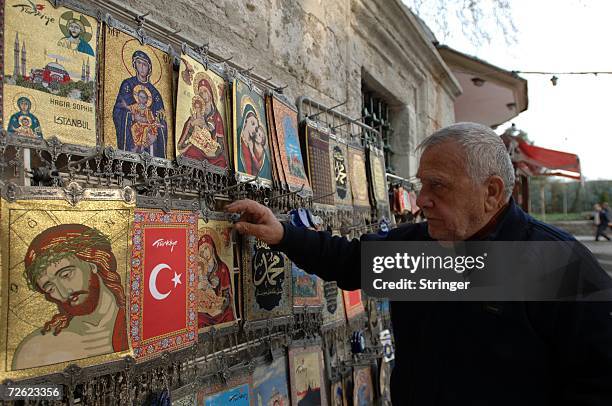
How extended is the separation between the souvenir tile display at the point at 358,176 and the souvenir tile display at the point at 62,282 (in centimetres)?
153

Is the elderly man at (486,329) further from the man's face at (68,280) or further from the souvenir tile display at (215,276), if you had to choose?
the man's face at (68,280)

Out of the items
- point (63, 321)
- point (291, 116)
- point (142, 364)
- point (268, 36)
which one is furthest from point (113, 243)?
point (268, 36)

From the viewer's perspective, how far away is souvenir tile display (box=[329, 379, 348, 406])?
208cm

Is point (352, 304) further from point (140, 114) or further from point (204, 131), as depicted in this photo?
point (140, 114)

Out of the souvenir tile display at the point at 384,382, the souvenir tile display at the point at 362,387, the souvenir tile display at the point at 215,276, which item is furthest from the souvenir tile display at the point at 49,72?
the souvenir tile display at the point at 384,382

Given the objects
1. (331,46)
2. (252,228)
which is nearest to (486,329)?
(252,228)

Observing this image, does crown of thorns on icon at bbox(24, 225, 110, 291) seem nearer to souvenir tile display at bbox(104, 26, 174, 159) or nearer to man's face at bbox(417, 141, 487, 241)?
souvenir tile display at bbox(104, 26, 174, 159)

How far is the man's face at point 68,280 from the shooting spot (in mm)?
868

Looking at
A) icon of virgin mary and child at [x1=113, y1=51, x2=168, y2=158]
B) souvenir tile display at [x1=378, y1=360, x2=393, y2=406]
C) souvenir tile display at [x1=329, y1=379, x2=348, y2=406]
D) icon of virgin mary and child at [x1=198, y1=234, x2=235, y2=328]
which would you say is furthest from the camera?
souvenir tile display at [x1=378, y1=360, x2=393, y2=406]

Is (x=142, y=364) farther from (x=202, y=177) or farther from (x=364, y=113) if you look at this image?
(x=364, y=113)

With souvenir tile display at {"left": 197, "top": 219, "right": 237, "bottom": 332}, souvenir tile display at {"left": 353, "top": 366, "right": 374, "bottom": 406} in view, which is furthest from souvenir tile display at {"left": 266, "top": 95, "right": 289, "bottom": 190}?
souvenir tile display at {"left": 353, "top": 366, "right": 374, "bottom": 406}

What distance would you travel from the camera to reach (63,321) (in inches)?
34.6

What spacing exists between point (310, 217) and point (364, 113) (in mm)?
1868

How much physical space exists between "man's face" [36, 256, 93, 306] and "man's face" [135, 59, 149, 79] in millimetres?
502
